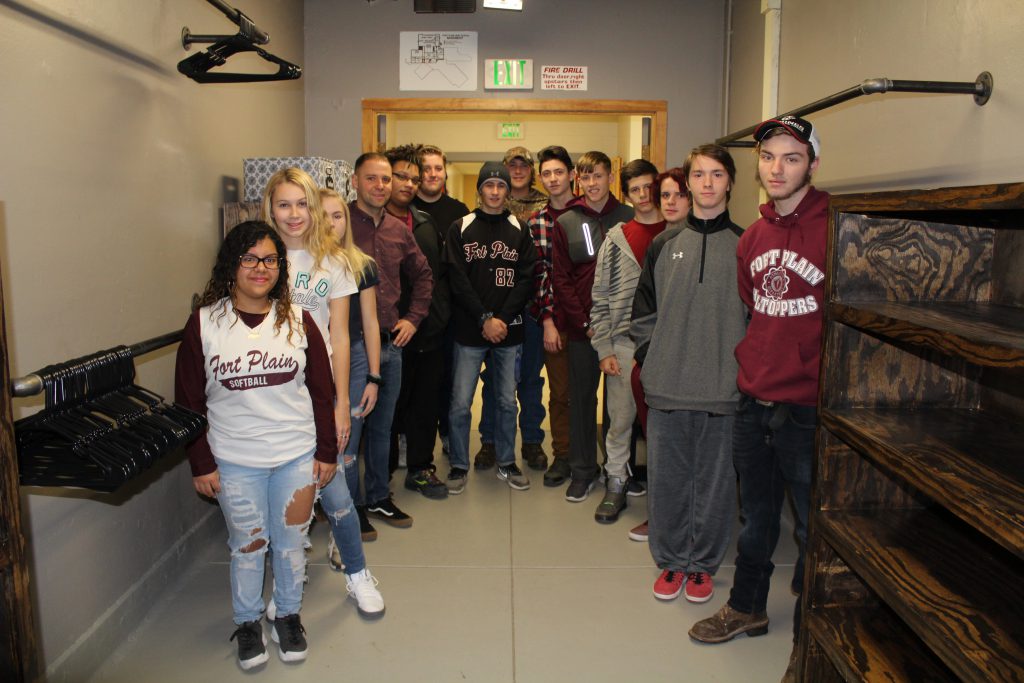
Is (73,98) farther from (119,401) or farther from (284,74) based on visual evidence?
(119,401)

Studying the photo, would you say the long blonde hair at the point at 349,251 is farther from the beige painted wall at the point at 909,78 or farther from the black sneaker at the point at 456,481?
the beige painted wall at the point at 909,78

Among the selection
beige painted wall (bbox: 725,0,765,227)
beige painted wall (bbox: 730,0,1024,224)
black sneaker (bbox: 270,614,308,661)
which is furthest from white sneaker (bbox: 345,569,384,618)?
beige painted wall (bbox: 725,0,765,227)

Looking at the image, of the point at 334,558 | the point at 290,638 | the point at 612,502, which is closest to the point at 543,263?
the point at 612,502

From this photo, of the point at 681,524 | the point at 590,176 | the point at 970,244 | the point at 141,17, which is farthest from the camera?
the point at 590,176

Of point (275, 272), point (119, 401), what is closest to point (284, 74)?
point (275, 272)

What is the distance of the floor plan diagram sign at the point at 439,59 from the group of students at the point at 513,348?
37.6 inches

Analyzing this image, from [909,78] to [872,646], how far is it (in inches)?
70.2

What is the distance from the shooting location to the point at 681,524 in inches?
101

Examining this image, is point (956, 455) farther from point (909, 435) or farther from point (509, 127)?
point (509, 127)

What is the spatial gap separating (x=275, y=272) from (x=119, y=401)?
657 millimetres

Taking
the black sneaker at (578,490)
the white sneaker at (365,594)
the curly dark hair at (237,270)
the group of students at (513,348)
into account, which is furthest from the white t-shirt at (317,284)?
the black sneaker at (578,490)

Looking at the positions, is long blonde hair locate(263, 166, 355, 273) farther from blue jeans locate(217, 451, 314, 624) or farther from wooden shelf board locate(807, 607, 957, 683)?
wooden shelf board locate(807, 607, 957, 683)

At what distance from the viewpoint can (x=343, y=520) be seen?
241 centimetres

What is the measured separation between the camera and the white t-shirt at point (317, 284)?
2363 millimetres
